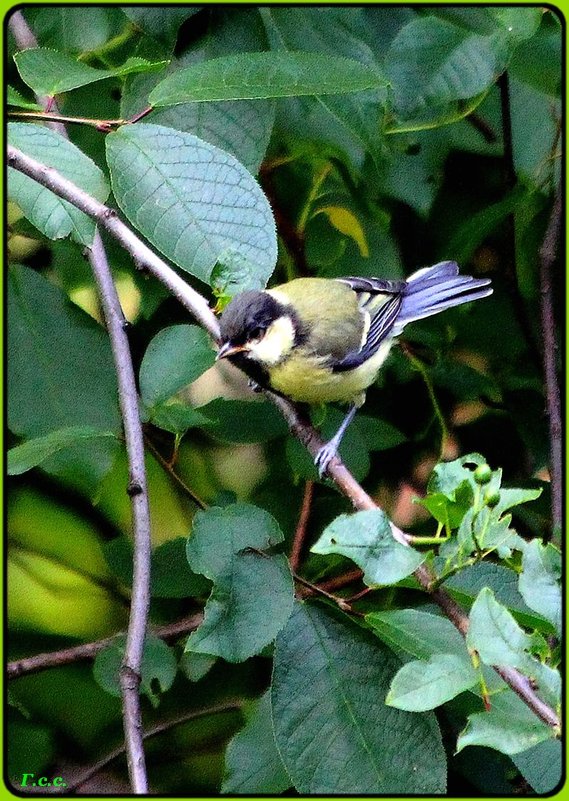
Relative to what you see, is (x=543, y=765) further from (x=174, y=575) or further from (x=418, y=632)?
(x=174, y=575)

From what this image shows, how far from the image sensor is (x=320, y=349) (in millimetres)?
2053

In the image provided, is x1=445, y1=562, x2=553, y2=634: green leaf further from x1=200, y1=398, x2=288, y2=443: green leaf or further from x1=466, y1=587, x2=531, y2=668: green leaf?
x1=200, y1=398, x2=288, y2=443: green leaf

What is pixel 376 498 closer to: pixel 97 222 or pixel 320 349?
pixel 320 349

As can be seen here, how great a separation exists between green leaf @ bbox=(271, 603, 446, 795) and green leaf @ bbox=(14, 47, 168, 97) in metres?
0.86

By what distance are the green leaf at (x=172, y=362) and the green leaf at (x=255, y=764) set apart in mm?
540

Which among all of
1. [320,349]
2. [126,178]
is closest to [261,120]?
[126,178]

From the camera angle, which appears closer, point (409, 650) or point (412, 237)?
point (409, 650)

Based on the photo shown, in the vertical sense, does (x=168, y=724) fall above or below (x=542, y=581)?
below

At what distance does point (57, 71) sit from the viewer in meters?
1.47

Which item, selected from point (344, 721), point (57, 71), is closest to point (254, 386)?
point (57, 71)

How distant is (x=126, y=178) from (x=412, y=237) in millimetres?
1063

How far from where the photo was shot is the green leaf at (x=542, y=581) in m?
1.04

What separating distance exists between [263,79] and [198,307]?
364 millimetres

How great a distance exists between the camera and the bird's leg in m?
1.51
